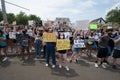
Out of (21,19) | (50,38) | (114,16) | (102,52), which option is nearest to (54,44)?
(50,38)

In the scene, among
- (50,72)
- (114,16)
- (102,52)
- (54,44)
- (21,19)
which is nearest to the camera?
(50,72)

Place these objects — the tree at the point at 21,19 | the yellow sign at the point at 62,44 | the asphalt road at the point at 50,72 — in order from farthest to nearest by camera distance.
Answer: the tree at the point at 21,19 < the yellow sign at the point at 62,44 < the asphalt road at the point at 50,72

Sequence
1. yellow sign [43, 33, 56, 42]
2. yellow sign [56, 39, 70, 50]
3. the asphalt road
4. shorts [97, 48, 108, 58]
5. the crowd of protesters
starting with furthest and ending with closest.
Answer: shorts [97, 48, 108, 58] < the crowd of protesters < yellow sign [43, 33, 56, 42] < yellow sign [56, 39, 70, 50] < the asphalt road

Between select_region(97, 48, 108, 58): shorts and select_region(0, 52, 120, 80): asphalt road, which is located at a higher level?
select_region(97, 48, 108, 58): shorts

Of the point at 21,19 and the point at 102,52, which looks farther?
the point at 21,19

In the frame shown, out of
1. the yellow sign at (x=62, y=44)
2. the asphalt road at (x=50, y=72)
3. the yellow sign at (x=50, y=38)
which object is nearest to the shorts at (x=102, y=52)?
the asphalt road at (x=50, y=72)

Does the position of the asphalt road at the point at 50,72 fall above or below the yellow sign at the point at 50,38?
below

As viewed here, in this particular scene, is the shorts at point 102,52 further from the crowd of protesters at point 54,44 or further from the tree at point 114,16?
the tree at point 114,16

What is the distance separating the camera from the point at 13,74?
9109 mm

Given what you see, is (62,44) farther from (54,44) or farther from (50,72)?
(50,72)

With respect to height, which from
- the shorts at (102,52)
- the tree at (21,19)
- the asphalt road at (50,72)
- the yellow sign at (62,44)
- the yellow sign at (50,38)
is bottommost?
the asphalt road at (50,72)

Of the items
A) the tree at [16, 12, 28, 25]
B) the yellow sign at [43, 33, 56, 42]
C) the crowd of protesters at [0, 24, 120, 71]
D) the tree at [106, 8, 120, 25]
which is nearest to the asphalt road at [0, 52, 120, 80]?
the crowd of protesters at [0, 24, 120, 71]

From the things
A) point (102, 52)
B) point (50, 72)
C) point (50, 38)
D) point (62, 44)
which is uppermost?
point (50, 38)

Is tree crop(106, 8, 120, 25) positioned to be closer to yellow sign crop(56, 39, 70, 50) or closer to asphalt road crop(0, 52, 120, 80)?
asphalt road crop(0, 52, 120, 80)
